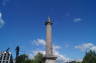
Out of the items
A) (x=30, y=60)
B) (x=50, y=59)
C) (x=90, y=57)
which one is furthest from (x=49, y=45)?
(x=90, y=57)

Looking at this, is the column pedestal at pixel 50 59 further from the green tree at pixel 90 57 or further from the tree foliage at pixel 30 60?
the green tree at pixel 90 57

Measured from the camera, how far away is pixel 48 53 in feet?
77.3

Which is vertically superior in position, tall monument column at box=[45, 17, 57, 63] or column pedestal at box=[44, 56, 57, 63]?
tall monument column at box=[45, 17, 57, 63]

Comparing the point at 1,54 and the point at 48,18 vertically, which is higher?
the point at 48,18

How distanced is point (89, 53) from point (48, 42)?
31.4 metres

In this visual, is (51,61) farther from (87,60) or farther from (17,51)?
(87,60)

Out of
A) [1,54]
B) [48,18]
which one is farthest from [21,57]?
[48,18]

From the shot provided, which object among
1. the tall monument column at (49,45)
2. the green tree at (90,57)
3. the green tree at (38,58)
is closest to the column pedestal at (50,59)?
the tall monument column at (49,45)

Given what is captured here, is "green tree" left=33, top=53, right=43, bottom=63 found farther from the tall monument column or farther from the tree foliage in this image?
the tall monument column

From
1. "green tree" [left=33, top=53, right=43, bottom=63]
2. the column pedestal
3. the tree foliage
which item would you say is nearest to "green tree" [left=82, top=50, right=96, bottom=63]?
"green tree" [left=33, top=53, right=43, bottom=63]

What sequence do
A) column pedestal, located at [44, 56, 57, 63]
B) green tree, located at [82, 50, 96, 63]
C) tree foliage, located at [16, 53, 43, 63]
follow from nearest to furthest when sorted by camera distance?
column pedestal, located at [44, 56, 57, 63]
tree foliage, located at [16, 53, 43, 63]
green tree, located at [82, 50, 96, 63]

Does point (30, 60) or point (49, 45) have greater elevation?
point (49, 45)

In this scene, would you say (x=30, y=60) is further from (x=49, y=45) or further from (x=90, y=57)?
(x=49, y=45)

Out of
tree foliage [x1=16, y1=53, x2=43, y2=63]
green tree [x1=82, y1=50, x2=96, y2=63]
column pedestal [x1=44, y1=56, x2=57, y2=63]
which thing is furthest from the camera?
green tree [x1=82, y1=50, x2=96, y2=63]
